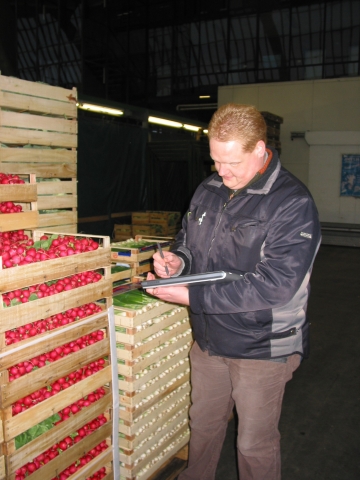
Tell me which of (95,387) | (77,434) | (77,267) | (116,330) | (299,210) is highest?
(299,210)

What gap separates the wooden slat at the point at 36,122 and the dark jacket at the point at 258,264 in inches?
116

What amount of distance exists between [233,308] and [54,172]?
351 cm

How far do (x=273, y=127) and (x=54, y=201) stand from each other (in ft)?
31.6

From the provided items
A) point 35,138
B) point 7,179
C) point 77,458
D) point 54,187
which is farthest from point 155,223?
point 77,458

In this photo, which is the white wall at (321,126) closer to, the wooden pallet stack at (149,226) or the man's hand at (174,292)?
the wooden pallet stack at (149,226)

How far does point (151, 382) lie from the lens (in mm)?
3055

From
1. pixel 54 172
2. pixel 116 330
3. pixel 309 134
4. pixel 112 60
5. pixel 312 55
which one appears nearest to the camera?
pixel 116 330

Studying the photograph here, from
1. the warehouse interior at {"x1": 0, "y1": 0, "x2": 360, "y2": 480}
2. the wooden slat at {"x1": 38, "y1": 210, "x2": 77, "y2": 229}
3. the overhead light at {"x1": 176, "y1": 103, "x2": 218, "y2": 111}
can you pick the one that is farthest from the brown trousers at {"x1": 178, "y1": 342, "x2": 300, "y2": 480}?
the overhead light at {"x1": 176, "y1": 103, "x2": 218, "y2": 111}

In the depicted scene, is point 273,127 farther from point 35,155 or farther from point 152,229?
point 35,155

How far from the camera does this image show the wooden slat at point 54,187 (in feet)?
15.8

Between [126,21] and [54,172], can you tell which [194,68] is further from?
[54,172]

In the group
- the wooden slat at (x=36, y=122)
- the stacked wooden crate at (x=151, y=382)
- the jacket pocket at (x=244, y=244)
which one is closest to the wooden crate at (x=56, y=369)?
the stacked wooden crate at (x=151, y=382)

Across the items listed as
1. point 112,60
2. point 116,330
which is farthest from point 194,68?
point 116,330

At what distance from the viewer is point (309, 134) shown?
46.2 ft
